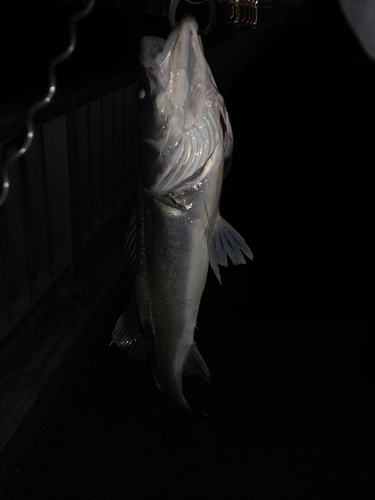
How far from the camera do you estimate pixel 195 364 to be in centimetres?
172

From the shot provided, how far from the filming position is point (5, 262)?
3.50m

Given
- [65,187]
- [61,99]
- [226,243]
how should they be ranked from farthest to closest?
[65,187] → [61,99] → [226,243]

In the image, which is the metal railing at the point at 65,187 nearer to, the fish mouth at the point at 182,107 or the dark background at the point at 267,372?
the dark background at the point at 267,372

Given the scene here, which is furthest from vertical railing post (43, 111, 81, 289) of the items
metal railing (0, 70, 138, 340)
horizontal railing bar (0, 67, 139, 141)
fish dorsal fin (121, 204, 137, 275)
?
fish dorsal fin (121, 204, 137, 275)

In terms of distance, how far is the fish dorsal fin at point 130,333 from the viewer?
5.58 ft

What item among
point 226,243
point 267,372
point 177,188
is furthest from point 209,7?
point 267,372

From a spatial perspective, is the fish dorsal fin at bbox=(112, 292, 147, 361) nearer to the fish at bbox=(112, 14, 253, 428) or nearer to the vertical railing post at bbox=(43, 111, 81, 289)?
the fish at bbox=(112, 14, 253, 428)

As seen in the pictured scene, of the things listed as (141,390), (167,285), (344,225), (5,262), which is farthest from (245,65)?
(167,285)

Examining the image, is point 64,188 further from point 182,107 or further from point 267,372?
point 267,372

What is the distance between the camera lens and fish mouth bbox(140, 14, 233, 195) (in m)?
1.20

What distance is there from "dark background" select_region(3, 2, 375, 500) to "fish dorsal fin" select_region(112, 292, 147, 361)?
1.51ft

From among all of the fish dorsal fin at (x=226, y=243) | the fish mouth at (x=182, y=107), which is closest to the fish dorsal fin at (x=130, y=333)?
the fish dorsal fin at (x=226, y=243)

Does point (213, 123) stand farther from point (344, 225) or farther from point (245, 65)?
point (245, 65)

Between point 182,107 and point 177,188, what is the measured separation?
265mm
